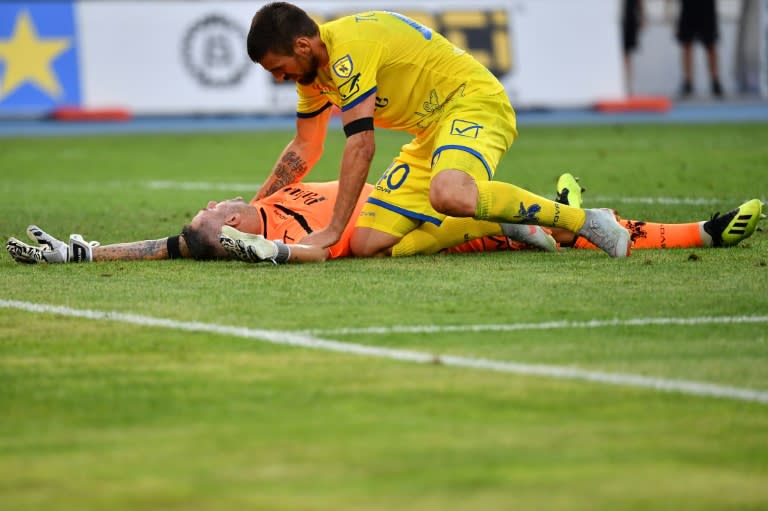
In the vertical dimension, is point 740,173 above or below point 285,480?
below

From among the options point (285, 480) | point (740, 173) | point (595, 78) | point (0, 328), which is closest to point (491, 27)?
point (595, 78)

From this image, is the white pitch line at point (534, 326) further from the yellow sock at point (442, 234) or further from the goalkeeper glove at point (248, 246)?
the yellow sock at point (442, 234)

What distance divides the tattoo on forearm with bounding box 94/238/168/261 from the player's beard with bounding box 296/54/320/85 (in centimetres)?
111

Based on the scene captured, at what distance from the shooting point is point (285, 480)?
3.52 metres

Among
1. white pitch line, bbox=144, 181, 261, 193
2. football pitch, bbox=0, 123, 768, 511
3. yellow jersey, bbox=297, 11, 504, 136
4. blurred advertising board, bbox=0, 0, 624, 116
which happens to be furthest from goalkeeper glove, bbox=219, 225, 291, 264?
blurred advertising board, bbox=0, 0, 624, 116

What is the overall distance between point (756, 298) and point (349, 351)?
6.03ft

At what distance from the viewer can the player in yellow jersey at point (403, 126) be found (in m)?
7.09

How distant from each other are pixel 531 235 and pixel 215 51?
14.5m

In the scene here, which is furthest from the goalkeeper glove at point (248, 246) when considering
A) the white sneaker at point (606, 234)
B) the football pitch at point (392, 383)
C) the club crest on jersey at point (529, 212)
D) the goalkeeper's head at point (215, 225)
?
the white sneaker at point (606, 234)

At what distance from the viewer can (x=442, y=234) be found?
7.64m

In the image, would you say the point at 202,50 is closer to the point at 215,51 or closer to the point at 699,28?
the point at 215,51

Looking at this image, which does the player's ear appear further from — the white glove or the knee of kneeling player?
the white glove

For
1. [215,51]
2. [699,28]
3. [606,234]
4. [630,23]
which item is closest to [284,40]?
[606,234]

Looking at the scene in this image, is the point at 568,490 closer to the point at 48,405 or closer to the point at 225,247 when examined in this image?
the point at 48,405
